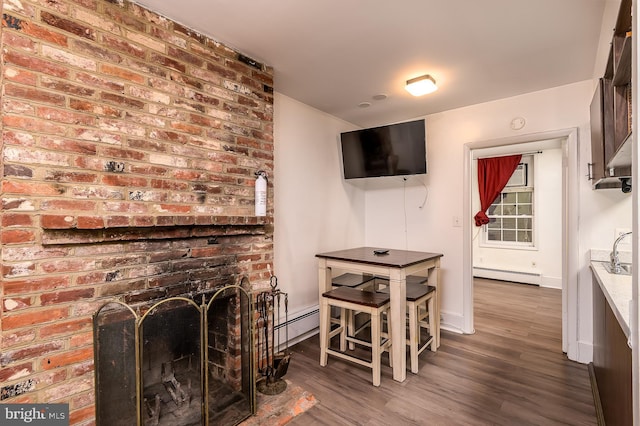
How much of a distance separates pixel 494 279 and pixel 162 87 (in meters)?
6.11

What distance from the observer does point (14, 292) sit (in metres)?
1.27

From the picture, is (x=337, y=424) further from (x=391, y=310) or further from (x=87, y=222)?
(x=87, y=222)

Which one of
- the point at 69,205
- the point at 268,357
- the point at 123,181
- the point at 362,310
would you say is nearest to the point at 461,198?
the point at 362,310

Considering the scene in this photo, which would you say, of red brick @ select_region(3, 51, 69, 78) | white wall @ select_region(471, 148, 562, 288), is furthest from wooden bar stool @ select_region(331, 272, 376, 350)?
white wall @ select_region(471, 148, 562, 288)

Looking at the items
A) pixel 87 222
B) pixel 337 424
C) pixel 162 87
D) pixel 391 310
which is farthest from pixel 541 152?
pixel 87 222

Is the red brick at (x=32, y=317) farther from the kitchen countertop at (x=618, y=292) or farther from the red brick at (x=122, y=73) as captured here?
the kitchen countertop at (x=618, y=292)

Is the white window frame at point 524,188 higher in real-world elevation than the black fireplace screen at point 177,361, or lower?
higher

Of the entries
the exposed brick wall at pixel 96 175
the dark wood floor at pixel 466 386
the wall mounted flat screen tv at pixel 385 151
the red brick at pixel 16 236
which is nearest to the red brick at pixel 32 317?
the exposed brick wall at pixel 96 175

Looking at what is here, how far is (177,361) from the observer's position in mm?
1804

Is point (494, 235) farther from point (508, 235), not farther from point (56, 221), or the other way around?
point (56, 221)

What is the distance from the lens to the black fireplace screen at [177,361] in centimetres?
150

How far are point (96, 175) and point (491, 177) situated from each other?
19.6 feet

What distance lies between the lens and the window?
552 cm

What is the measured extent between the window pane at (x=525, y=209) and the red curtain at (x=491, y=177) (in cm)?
51
